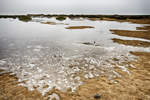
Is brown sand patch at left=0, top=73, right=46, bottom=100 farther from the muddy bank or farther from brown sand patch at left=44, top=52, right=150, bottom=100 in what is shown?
brown sand patch at left=44, top=52, right=150, bottom=100

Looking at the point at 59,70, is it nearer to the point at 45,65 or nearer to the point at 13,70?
the point at 45,65

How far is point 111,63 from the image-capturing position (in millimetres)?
8430

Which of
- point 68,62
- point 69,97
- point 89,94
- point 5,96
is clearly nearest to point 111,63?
point 68,62

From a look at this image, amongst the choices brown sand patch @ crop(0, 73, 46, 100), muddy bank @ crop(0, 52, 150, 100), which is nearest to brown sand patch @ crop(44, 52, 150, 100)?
muddy bank @ crop(0, 52, 150, 100)

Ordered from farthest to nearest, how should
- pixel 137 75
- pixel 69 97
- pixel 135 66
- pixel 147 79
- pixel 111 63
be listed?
pixel 111 63, pixel 135 66, pixel 137 75, pixel 147 79, pixel 69 97

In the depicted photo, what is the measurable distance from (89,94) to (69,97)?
1.02m

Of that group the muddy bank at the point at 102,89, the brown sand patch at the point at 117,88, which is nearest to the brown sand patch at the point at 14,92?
the muddy bank at the point at 102,89

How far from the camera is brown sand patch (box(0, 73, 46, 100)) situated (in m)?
4.71

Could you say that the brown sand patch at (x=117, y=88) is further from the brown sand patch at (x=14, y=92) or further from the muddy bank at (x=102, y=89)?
the brown sand patch at (x=14, y=92)

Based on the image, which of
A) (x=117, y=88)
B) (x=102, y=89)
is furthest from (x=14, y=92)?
(x=117, y=88)

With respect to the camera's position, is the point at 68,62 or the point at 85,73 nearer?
the point at 85,73

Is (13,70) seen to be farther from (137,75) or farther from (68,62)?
(137,75)

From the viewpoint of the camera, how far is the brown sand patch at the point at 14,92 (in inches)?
185

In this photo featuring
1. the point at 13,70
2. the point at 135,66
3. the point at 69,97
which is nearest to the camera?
the point at 69,97
